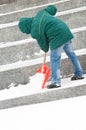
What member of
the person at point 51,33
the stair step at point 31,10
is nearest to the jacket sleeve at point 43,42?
the person at point 51,33

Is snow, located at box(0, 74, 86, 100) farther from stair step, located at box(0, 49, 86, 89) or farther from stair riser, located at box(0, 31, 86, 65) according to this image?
stair riser, located at box(0, 31, 86, 65)

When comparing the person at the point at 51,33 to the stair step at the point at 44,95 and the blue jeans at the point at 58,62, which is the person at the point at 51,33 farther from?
the stair step at the point at 44,95

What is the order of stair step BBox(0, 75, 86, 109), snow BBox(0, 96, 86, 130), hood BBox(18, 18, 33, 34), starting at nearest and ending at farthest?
snow BBox(0, 96, 86, 130)
stair step BBox(0, 75, 86, 109)
hood BBox(18, 18, 33, 34)

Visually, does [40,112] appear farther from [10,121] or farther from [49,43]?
[49,43]

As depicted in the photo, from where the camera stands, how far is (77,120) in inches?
226

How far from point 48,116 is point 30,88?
153 cm

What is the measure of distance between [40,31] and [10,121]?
1.63 m

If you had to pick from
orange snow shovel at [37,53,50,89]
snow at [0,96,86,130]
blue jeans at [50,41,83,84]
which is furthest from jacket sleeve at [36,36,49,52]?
snow at [0,96,86,130]

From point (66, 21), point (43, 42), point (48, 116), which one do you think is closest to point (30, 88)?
point (43, 42)

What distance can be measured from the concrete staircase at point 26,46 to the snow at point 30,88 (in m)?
0.16

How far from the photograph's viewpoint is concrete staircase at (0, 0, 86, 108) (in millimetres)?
8016

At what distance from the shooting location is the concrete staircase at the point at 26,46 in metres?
8.02

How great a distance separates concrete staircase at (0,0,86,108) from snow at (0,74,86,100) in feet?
0.52

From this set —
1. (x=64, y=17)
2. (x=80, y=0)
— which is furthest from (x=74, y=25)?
(x=80, y=0)
